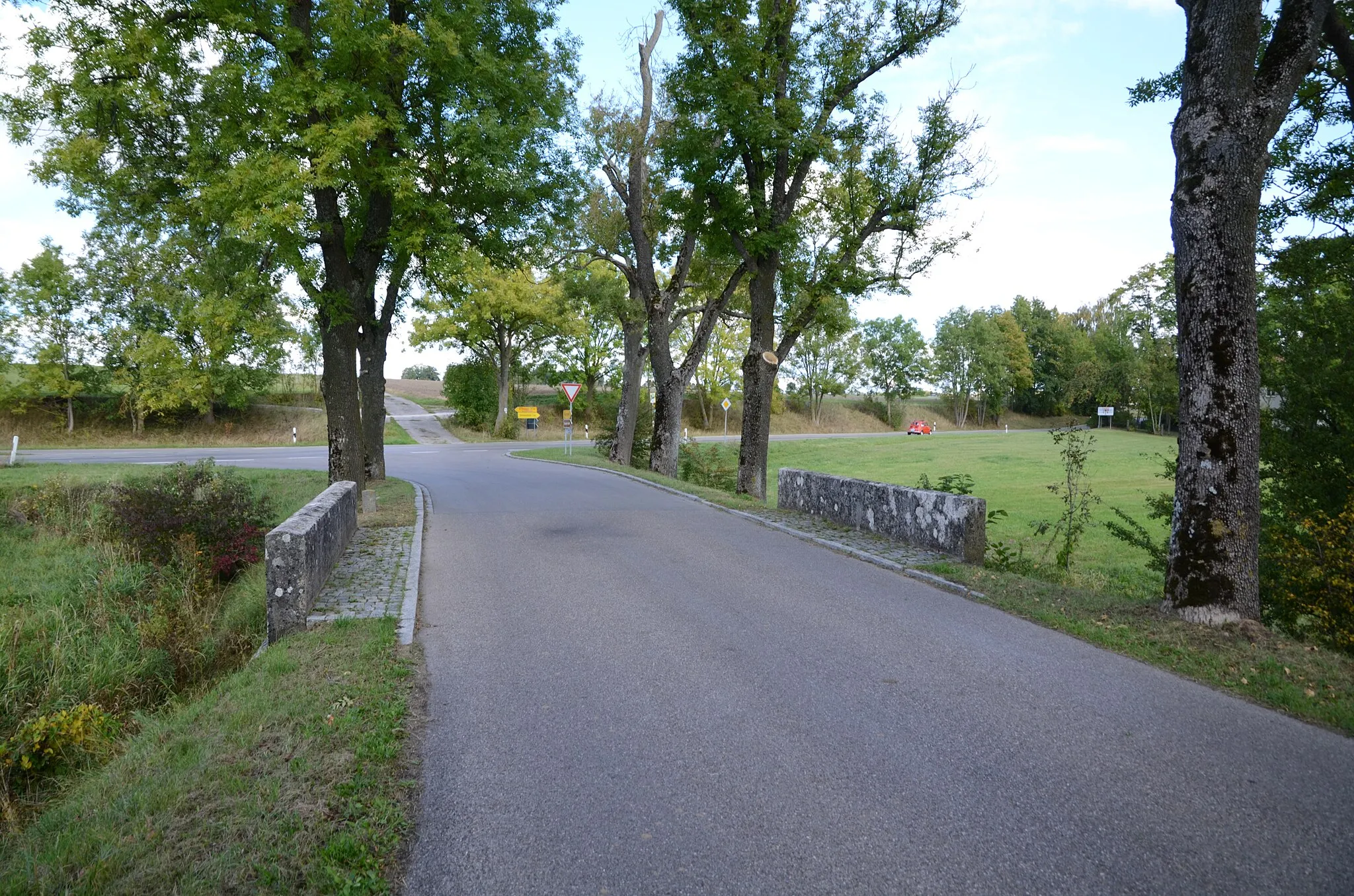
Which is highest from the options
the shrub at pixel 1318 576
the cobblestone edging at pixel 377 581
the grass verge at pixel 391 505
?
the shrub at pixel 1318 576

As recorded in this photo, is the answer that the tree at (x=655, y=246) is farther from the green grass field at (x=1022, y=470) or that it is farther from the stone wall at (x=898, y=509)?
the stone wall at (x=898, y=509)

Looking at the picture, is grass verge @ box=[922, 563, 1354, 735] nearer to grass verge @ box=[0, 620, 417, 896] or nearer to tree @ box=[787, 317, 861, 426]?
grass verge @ box=[0, 620, 417, 896]

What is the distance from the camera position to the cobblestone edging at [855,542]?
814 cm

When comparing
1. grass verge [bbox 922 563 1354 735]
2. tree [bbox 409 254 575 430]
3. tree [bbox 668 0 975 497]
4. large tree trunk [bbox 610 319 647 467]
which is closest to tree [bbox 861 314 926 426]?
tree [bbox 409 254 575 430]

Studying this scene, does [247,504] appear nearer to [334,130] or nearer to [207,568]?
[207,568]

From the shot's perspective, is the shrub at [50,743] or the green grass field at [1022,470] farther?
the green grass field at [1022,470]

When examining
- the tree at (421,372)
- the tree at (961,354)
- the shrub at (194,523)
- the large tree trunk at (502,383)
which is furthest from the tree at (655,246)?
the tree at (421,372)

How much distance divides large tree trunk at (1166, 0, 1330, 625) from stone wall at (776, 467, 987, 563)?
2787mm

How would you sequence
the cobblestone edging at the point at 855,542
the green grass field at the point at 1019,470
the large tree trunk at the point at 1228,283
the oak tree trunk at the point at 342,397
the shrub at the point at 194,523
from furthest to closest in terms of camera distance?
the green grass field at the point at 1019,470
the oak tree trunk at the point at 342,397
the shrub at the point at 194,523
the cobblestone edging at the point at 855,542
the large tree trunk at the point at 1228,283

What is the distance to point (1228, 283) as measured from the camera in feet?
19.8

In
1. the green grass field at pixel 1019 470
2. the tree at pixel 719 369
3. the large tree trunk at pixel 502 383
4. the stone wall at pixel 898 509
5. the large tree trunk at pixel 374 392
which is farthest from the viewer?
the tree at pixel 719 369

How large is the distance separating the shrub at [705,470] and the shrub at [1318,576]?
14.3 meters

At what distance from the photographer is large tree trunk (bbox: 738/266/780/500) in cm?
1606

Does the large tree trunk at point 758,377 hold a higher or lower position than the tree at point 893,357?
lower
